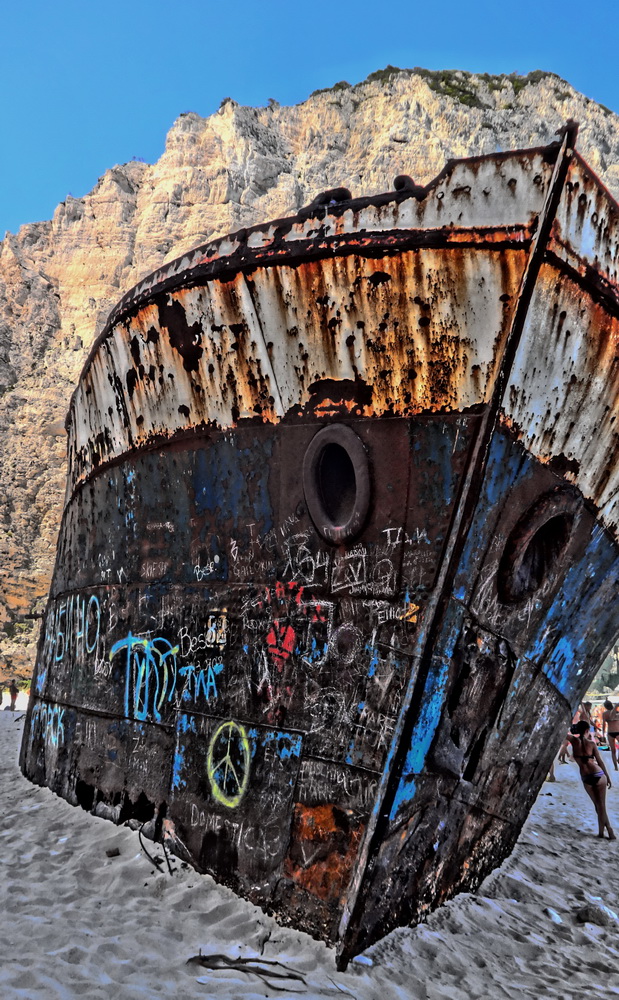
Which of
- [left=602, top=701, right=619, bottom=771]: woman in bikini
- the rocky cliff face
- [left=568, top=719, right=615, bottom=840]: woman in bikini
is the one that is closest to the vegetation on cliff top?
the rocky cliff face

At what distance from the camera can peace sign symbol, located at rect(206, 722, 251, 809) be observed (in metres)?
3.33

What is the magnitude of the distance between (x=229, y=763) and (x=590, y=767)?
169 inches

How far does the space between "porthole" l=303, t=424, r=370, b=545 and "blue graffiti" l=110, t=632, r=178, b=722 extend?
1.22 m

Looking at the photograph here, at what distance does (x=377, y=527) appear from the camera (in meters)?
3.22

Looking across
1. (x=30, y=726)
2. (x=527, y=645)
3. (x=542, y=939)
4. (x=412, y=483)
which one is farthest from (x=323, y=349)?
Answer: (x=30, y=726)

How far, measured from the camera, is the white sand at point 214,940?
2.57 m

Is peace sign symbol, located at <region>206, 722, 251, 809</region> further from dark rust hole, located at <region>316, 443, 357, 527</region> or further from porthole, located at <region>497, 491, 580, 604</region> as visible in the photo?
porthole, located at <region>497, 491, 580, 604</region>

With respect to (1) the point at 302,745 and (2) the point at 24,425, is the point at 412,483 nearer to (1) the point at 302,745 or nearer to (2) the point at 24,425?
(1) the point at 302,745

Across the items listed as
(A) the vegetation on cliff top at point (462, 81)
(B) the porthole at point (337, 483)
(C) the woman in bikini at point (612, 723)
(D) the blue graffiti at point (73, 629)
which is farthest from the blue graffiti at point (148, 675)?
(A) the vegetation on cliff top at point (462, 81)

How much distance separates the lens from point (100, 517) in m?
5.06

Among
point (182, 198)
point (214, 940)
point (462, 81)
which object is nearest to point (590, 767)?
point (214, 940)

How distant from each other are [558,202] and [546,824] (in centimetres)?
626

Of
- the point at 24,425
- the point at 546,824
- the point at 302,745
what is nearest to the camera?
the point at 302,745

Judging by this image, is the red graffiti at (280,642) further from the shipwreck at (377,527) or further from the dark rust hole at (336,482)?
the dark rust hole at (336,482)
